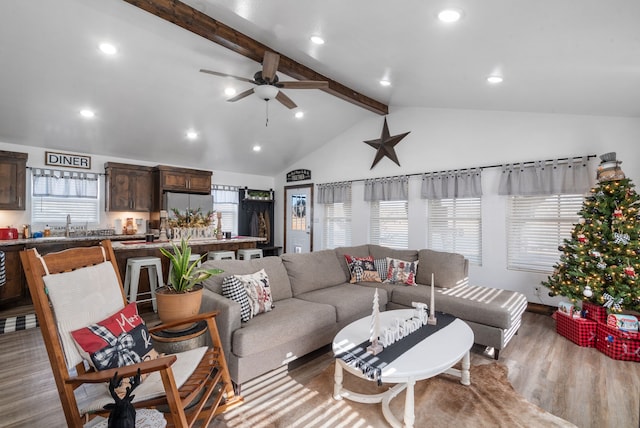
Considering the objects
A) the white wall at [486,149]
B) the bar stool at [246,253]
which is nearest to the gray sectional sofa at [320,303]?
the white wall at [486,149]

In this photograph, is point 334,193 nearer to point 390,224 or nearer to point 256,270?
point 390,224

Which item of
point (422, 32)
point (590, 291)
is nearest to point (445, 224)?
point (590, 291)

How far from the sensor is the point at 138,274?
3939 mm

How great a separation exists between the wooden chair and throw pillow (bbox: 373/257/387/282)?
96.5 inches

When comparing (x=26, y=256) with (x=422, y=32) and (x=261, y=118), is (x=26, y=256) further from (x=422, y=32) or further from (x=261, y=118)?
(x=261, y=118)

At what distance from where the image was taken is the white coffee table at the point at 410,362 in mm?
1834

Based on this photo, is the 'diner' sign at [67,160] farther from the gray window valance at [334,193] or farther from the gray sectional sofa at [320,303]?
the gray window valance at [334,193]

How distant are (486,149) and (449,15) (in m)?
2.99

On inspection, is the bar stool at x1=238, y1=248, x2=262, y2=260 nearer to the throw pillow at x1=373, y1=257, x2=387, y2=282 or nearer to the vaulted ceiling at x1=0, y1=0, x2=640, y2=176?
the throw pillow at x1=373, y1=257, x2=387, y2=282

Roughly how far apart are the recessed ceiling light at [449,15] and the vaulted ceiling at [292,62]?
0.16ft

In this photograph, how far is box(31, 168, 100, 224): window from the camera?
5.15m

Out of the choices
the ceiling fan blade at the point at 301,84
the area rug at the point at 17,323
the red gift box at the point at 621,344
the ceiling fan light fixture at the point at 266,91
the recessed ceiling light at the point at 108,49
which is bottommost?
the area rug at the point at 17,323

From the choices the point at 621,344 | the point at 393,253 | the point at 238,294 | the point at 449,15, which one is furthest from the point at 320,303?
the point at 621,344

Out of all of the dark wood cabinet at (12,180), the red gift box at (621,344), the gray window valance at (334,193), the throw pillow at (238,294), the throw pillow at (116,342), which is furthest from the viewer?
the gray window valance at (334,193)
